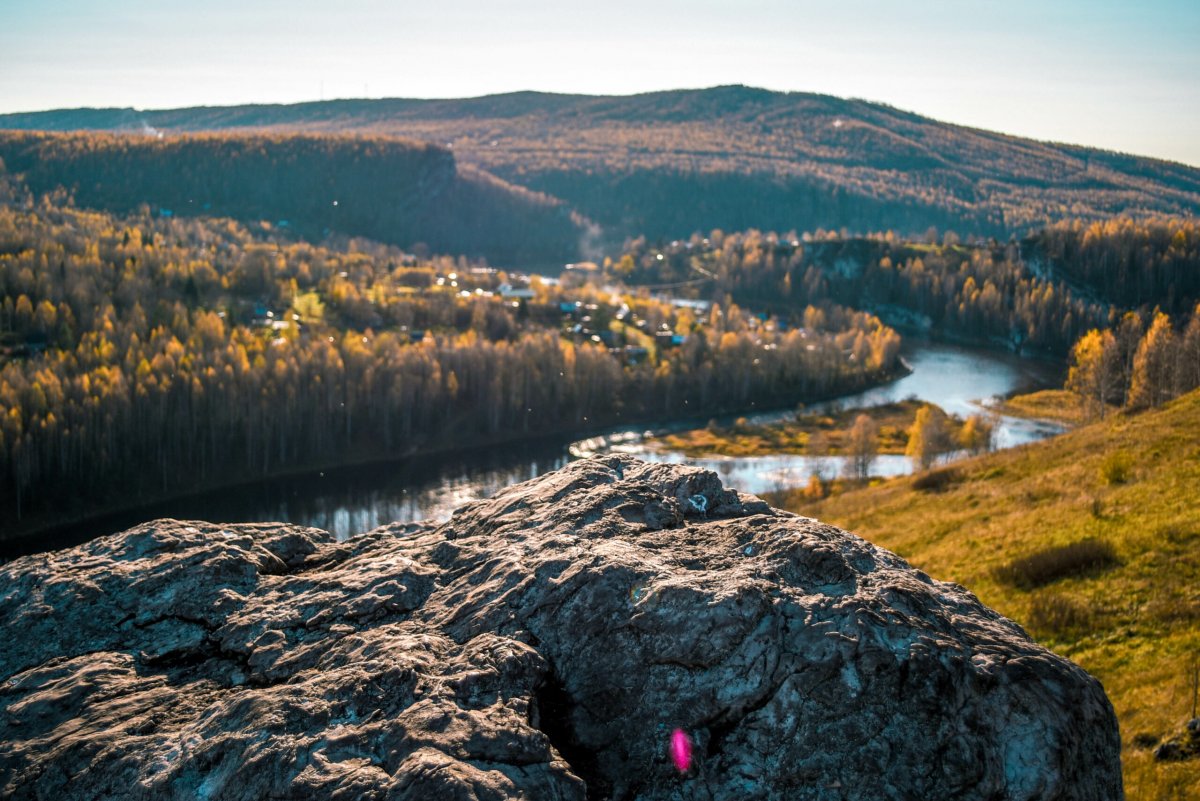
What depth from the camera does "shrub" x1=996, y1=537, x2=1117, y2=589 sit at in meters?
23.6

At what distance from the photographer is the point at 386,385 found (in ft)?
304

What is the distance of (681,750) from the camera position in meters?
6.88

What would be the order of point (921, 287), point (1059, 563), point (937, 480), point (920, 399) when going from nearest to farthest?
point (1059, 563) < point (937, 480) < point (920, 399) < point (921, 287)

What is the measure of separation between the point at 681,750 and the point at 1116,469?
2998 centimetres

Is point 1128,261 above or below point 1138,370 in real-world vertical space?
above

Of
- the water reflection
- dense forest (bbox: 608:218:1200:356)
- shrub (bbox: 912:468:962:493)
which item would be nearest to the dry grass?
the water reflection

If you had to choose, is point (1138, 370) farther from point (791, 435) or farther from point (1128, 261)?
point (1128, 261)

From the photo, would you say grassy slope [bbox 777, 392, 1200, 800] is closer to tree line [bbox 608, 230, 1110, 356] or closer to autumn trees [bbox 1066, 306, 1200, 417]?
autumn trees [bbox 1066, 306, 1200, 417]

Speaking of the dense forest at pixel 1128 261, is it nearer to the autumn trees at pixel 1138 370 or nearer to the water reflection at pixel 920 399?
the water reflection at pixel 920 399

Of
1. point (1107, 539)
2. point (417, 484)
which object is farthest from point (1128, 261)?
point (1107, 539)

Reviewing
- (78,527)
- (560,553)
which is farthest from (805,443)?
(560,553)

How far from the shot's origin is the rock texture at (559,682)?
6520mm

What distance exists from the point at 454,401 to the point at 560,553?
8784 centimetres

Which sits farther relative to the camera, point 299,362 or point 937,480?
point 299,362
